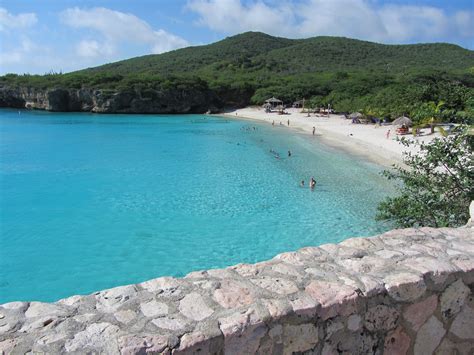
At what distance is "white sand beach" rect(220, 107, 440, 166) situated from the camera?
27694 millimetres

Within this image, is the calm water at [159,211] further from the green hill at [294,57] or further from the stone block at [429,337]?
the green hill at [294,57]

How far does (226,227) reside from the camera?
46.1ft

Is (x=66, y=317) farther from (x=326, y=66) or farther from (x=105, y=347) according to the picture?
(x=326, y=66)

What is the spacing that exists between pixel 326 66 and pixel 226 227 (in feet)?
318

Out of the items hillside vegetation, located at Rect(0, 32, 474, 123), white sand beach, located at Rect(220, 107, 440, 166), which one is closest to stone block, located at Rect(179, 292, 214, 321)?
white sand beach, located at Rect(220, 107, 440, 166)

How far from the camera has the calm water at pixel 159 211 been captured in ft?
37.1

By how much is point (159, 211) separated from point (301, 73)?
278 feet

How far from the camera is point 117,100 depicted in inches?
2879

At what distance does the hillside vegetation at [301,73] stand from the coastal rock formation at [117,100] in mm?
1302

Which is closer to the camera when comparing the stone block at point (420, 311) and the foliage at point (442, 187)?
the stone block at point (420, 311)

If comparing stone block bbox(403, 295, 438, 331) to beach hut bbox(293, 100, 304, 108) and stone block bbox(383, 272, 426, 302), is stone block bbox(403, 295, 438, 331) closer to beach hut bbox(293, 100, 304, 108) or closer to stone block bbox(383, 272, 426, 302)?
stone block bbox(383, 272, 426, 302)

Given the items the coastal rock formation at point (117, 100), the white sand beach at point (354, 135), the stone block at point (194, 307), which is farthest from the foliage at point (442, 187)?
the coastal rock formation at point (117, 100)

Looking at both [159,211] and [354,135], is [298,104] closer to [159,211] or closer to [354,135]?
[354,135]

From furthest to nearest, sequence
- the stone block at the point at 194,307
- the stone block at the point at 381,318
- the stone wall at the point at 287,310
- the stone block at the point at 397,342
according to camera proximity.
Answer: the stone block at the point at 397,342 < the stone block at the point at 381,318 < the stone block at the point at 194,307 < the stone wall at the point at 287,310
